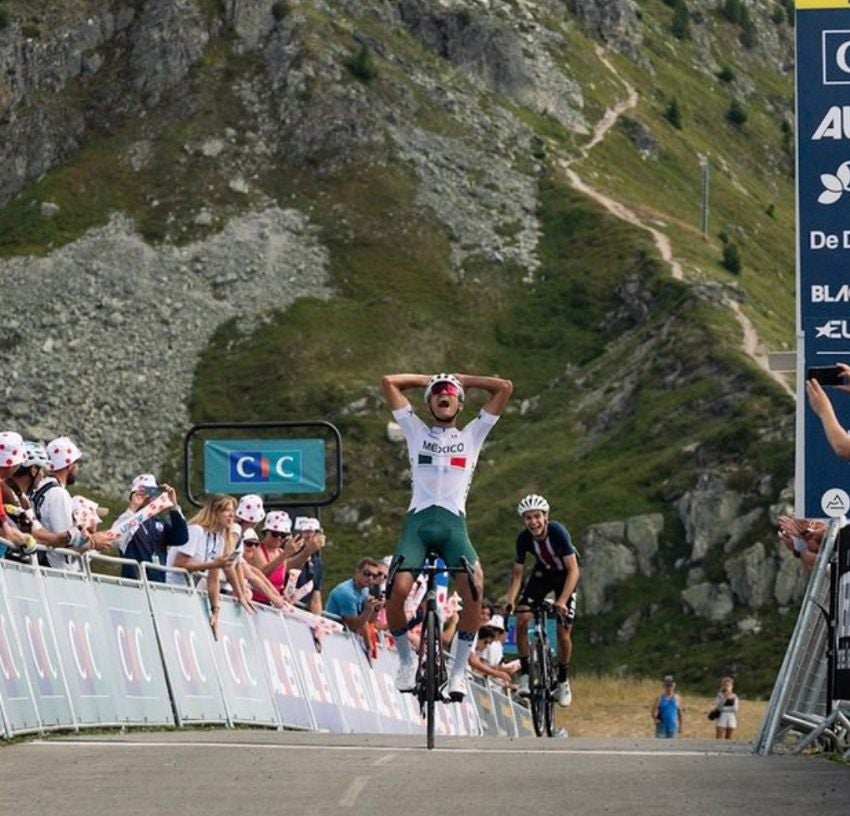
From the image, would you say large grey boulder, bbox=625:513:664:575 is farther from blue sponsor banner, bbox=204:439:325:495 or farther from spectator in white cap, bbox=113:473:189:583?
spectator in white cap, bbox=113:473:189:583

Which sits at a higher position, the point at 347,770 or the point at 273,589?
the point at 347,770

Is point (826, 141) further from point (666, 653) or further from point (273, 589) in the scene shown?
point (666, 653)

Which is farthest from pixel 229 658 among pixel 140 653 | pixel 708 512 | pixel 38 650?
pixel 708 512

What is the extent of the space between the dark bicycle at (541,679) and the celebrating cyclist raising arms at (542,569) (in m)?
0.10

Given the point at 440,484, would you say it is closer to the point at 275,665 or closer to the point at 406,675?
the point at 406,675

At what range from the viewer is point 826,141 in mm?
21141

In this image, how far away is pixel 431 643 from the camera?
19.0 meters

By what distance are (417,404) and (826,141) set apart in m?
102

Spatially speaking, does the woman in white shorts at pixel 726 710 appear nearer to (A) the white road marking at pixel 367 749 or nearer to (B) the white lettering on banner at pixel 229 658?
(B) the white lettering on banner at pixel 229 658

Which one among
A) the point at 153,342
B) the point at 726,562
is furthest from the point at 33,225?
the point at 726,562

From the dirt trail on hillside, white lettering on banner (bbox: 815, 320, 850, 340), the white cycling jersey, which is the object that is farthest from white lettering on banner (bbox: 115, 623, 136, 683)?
the dirt trail on hillside

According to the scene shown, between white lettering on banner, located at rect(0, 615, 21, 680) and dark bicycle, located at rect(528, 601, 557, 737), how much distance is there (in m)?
6.94

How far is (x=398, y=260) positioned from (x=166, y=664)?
123675mm

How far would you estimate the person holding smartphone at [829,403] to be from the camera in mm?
15641
